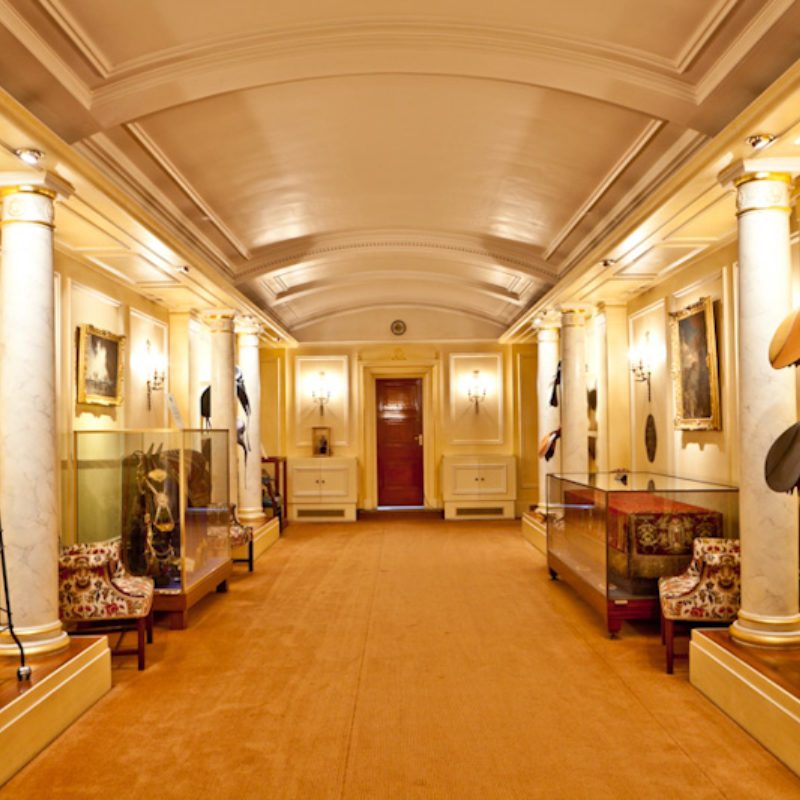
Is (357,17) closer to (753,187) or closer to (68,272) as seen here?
(753,187)

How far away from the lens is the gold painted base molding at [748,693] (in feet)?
11.9

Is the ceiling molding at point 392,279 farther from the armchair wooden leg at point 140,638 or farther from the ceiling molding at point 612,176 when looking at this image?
the armchair wooden leg at point 140,638

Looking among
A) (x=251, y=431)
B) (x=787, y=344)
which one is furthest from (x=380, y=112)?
(x=251, y=431)

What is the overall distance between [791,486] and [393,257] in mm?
7196

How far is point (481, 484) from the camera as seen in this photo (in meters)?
13.2

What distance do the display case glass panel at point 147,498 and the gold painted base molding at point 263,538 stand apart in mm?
2141

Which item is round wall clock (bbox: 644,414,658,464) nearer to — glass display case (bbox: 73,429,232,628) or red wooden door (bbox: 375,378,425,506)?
glass display case (bbox: 73,429,232,628)

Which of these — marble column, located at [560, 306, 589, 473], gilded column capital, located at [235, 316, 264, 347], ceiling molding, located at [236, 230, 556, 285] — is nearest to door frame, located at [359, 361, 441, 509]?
gilded column capital, located at [235, 316, 264, 347]

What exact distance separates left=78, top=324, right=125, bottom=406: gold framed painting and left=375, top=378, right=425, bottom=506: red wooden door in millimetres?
7011

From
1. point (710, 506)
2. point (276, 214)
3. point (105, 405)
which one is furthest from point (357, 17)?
point (105, 405)

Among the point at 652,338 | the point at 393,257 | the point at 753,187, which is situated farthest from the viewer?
the point at 393,257

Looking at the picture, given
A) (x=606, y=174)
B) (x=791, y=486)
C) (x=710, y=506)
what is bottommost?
(x=710, y=506)

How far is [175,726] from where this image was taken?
427 centimetres

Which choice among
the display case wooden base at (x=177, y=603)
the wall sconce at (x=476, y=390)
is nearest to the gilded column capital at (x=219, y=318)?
the display case wooden base at (x=177, y=603)
